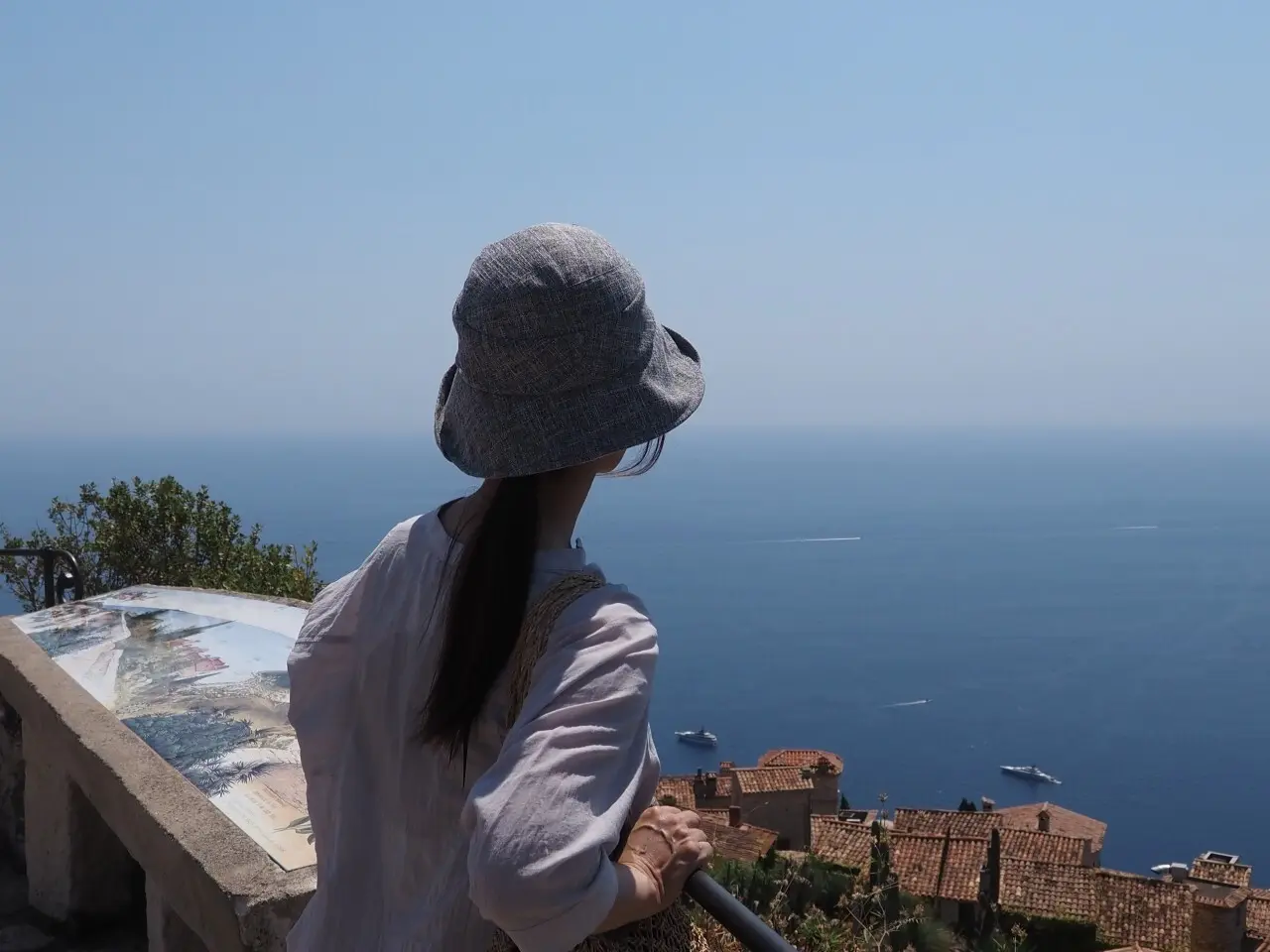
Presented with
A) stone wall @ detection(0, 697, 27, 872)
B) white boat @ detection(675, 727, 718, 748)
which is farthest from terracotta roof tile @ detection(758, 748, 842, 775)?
white boat @ detection(675, 727, 718, 748)

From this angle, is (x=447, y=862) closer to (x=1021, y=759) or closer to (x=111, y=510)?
(x=111, y=510)

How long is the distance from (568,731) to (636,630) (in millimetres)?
113

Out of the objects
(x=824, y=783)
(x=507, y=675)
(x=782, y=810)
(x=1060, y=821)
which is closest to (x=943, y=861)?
(x=507, y=675)

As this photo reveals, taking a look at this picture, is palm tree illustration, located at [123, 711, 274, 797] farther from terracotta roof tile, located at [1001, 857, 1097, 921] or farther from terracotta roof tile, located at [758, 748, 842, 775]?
terracotta roof tile, located at [758, 748, 842, 775]

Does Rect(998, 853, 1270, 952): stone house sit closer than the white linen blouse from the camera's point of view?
No

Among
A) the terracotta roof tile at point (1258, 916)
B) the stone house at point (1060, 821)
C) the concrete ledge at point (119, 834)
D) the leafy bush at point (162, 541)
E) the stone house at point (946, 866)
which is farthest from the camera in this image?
the stone house at point (1060, 821)

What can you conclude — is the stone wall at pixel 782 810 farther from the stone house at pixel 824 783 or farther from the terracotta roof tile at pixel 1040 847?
the terracotta roof tile at pixel 1040 847

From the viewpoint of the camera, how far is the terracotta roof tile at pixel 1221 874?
19.0 m

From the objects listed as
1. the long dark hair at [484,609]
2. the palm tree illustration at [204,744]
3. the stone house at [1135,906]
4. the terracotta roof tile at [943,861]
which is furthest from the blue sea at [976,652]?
the stone house at [1135,906]

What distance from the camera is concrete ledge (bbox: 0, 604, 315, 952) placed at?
1.99 m

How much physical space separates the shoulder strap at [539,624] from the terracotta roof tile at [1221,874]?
2123cm

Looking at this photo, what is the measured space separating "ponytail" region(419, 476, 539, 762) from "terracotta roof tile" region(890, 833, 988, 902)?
8.56 metres

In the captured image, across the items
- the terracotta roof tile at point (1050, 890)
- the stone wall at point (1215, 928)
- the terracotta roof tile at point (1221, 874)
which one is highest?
the terracotta roof tile at point (1050, 890)

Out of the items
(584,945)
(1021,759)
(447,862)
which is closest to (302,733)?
(447,862)
